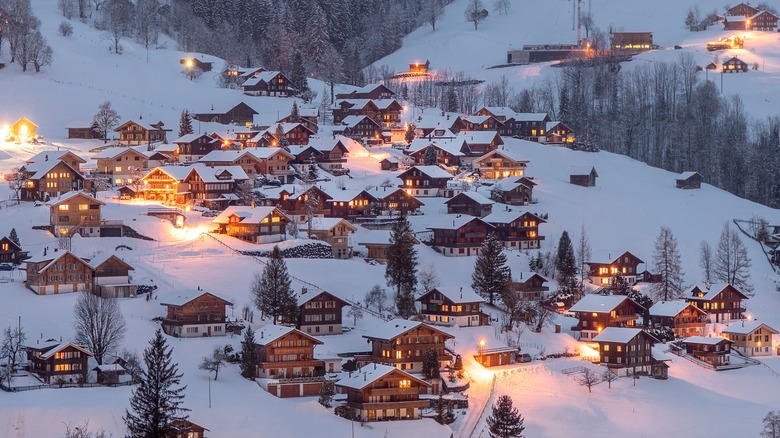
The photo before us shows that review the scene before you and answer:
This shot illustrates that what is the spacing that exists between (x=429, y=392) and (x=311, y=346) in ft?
16.3

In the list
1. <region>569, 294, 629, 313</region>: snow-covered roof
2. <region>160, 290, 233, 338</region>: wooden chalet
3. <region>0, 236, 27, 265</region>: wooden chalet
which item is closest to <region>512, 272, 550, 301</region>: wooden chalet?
<region>569, 294, 629, 313</region>: snow-covered roof

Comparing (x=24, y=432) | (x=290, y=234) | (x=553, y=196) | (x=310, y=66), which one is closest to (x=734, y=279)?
(x=553, y=196)

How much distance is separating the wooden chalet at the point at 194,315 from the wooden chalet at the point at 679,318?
22471 millimetres

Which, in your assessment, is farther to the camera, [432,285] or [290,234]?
[290,234]

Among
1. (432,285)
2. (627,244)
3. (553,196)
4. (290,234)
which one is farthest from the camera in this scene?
(553,196)

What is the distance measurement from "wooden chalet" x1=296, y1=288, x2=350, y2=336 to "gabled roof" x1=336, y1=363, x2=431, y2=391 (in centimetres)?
644

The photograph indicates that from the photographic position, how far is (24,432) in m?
48.6

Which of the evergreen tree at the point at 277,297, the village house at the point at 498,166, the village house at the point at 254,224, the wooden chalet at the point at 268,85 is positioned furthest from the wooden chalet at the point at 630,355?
the wooden chalet at the point at 268,85

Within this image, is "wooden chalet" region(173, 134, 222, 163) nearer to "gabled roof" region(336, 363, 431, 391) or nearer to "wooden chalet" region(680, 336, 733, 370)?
"wooden chalet" region(680, 336, 733, 370)

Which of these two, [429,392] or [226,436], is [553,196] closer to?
[429,392]

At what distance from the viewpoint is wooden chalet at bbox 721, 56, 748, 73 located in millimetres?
123938

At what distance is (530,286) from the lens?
73.3 metres

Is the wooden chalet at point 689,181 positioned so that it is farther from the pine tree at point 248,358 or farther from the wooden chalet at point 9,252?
the pine tree at point 248,358

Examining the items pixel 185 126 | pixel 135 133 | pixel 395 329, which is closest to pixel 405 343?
pixel 395 329
